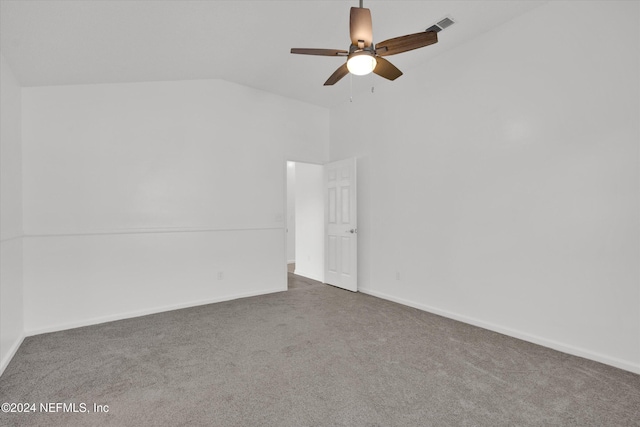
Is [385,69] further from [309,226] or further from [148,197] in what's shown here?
[309,226]

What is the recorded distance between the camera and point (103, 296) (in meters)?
3.64

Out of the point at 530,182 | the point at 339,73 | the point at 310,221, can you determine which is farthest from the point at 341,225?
the point at 339,73

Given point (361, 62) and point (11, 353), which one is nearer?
point (361, 62)

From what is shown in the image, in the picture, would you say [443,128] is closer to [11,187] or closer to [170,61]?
[170,61]

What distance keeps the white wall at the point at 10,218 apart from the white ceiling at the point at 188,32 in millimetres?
329

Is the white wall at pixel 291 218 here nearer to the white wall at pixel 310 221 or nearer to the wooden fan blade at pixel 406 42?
the white wall at pixel 310 221

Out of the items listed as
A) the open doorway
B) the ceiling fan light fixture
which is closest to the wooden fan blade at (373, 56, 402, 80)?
the ceiling fan light fixture

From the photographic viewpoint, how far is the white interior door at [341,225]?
4.90 m

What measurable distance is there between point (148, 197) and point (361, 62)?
10.4ft

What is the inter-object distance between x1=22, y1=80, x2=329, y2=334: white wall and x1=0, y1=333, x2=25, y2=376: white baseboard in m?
0.24

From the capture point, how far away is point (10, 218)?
113 inches

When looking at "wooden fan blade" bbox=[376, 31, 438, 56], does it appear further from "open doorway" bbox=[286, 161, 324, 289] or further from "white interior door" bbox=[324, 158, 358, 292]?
"open doorway" bbox=[286, 161, 324, 289]

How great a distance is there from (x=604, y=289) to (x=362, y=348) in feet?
6.96

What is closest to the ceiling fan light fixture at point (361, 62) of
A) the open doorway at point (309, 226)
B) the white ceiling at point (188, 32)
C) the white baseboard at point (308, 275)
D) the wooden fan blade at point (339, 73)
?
the wooden fan blade at point (339, 73)
